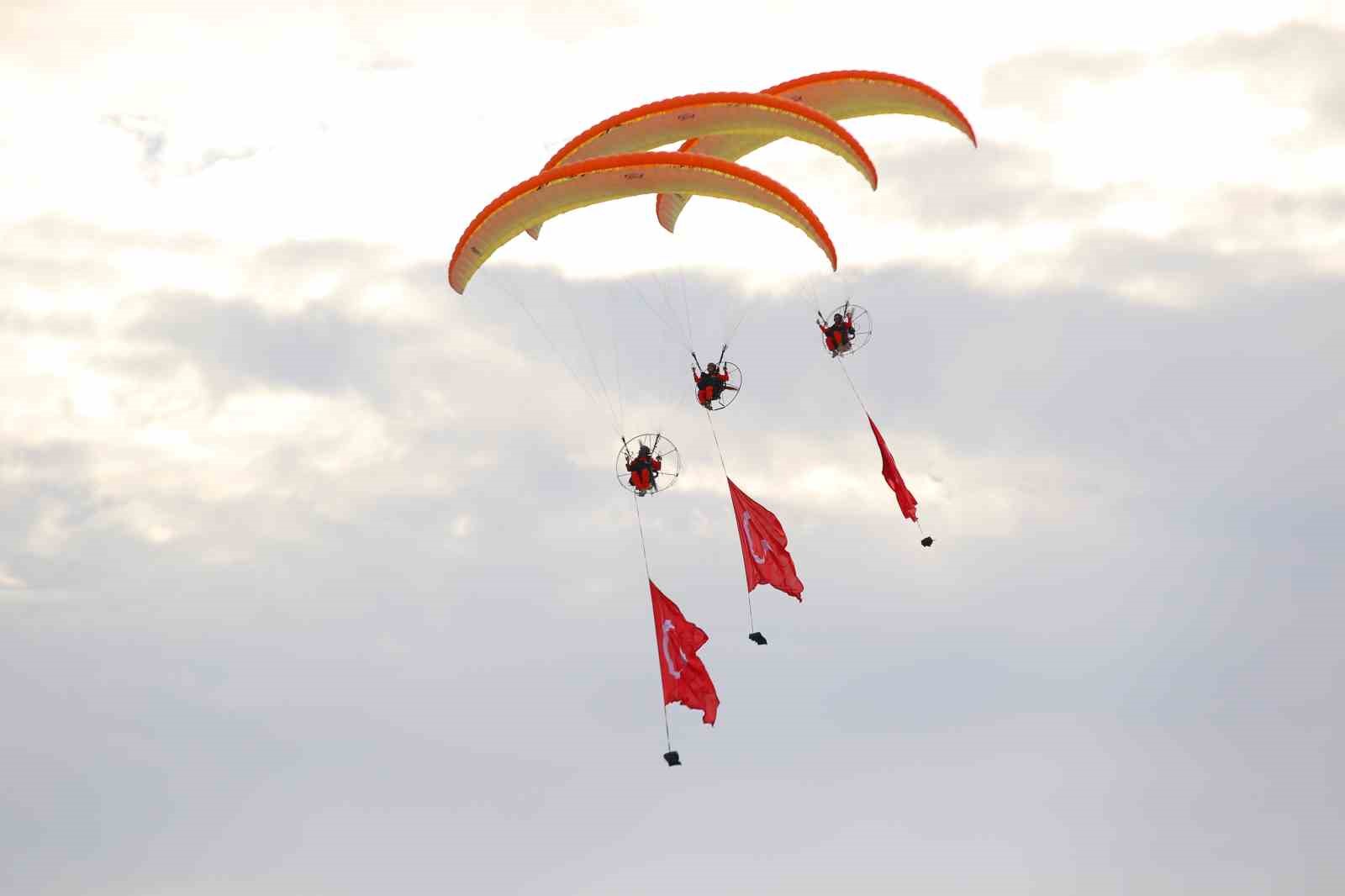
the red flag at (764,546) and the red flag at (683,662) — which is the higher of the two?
the red flag at (764,546)

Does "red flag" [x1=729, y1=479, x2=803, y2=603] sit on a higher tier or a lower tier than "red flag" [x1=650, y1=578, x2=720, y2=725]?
higher

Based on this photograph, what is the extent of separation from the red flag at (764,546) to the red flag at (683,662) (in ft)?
8.73

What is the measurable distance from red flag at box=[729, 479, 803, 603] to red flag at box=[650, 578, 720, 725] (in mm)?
2660

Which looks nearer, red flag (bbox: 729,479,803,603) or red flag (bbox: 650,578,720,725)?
red flag (bbox: 650,578,720,725)

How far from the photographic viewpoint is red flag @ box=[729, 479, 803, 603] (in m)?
48.3

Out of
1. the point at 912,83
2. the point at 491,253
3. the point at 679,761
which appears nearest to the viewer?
the point at 679,761

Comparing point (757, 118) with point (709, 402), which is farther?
point (709, 402)

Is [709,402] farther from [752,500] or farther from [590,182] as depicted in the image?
[590,182]

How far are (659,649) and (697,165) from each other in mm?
12414

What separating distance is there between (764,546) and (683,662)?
14.1 feet

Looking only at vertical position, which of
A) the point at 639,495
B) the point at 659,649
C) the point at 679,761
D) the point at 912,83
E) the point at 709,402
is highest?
the point at 912,83

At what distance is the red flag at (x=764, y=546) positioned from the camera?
159 feet

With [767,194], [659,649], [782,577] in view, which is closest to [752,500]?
[782,577]

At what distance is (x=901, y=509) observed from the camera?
1957 inches
